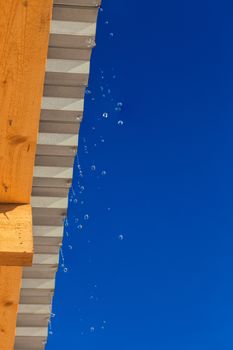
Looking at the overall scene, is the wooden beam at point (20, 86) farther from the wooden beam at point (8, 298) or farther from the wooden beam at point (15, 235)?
the wooden beam at point (8, 298)

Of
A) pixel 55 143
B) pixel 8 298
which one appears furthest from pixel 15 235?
pixel 55 143

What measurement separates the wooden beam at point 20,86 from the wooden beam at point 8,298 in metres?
0.36

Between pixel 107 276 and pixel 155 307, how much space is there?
0.61m

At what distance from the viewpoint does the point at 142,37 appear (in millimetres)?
6672

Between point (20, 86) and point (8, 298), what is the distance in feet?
2.79

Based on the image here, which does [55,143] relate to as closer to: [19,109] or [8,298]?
[8,298]

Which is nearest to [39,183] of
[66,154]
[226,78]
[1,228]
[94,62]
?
[66,154]

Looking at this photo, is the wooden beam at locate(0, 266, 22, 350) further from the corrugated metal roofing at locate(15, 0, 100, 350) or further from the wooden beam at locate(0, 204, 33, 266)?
the corrugated metal roofing at locate(15, 0, 100, 350)

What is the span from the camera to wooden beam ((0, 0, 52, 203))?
2164 millimetres

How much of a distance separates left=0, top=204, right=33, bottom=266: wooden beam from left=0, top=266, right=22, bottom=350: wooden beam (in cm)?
32

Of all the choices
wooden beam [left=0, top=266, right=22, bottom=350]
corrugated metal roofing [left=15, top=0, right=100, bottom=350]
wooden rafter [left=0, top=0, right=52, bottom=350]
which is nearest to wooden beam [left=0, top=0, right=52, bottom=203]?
wooden rafter [left=0, top=0, right=52, bottom=350]

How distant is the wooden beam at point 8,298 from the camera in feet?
8.89

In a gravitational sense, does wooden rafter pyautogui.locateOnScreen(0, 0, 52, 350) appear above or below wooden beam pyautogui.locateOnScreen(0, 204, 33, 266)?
above

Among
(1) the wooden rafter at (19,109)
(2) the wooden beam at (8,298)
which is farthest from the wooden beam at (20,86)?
(2) the wooden beam at (8,298)
